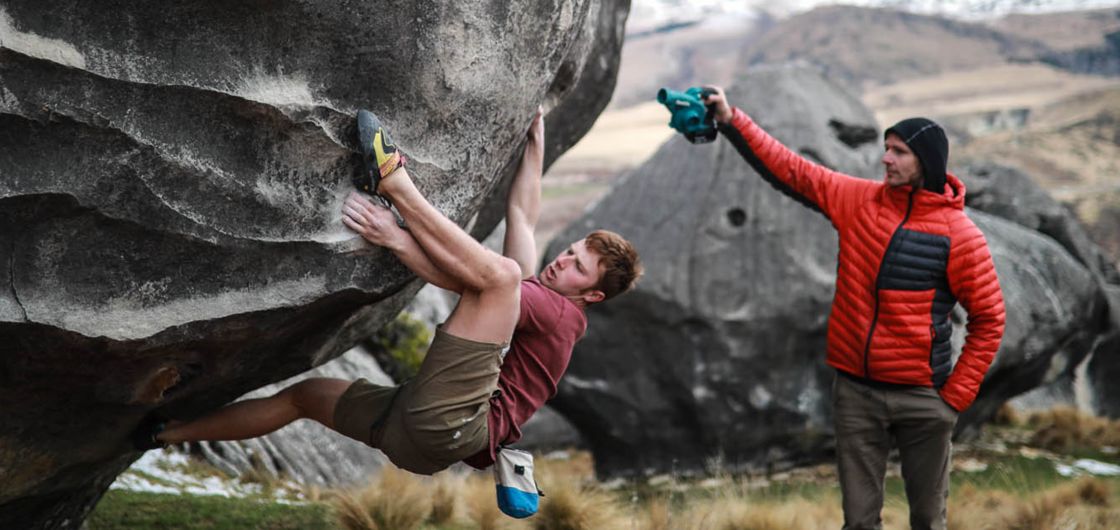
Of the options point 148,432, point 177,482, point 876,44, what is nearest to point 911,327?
point 148,432

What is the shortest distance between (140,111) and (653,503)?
416cm

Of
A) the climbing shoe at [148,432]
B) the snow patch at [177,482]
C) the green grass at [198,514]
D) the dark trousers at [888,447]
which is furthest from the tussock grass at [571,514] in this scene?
the climbing shoe at [148,432]

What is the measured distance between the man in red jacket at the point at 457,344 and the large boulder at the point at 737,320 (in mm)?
5988

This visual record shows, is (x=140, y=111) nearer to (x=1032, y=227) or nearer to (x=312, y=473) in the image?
(x=312, y=473)

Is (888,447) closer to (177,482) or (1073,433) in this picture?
(177,482)

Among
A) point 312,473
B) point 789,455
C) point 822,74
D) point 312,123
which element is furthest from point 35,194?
point 822,74

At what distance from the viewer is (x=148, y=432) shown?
437cm

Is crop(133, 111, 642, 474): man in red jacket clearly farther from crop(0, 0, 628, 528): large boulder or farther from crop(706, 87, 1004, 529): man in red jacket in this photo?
crop(706, 87, 1004, 529): man in red jacket

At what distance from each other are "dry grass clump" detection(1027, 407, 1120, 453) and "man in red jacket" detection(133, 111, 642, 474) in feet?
29.3

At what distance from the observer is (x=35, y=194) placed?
10.6ft

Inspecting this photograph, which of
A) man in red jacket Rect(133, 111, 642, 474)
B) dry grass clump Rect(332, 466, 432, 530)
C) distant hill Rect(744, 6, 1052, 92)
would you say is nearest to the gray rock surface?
dry grass clump Rect(332, 466, 432, 530)

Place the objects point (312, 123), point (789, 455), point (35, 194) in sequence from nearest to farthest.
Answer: point (35, 194) < point (312, 123) < point (789, 455)

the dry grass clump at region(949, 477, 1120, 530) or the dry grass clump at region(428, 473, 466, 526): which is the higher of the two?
the dry grass clump at region(428, 473, 466, 526)

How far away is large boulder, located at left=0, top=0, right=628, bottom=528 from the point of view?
3299 millimetres
